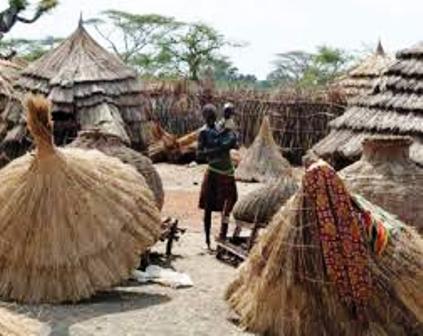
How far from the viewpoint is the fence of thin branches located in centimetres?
2466

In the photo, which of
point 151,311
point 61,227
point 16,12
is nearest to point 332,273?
point 151,311

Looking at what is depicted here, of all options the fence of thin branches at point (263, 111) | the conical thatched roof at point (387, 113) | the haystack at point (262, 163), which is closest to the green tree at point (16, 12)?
the fence of thin branches at point (263, 111)

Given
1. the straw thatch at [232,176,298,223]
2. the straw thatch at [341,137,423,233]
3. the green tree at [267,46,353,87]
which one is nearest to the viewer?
the straw thatch at [341,137,423,233]

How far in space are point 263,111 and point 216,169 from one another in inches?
567

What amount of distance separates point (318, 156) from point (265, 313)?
5806 mm

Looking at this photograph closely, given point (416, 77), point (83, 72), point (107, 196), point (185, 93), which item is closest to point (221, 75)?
point (185, 93)

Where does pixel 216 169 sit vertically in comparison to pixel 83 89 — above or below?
below

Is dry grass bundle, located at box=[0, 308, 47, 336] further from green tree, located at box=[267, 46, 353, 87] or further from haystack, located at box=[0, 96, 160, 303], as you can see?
green tree, located at box=[267, 46, 353, 87]

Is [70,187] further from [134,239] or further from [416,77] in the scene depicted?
[416,77]

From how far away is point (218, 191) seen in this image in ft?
37.3

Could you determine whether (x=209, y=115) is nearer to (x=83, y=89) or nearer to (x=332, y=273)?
(x=332, y=273)

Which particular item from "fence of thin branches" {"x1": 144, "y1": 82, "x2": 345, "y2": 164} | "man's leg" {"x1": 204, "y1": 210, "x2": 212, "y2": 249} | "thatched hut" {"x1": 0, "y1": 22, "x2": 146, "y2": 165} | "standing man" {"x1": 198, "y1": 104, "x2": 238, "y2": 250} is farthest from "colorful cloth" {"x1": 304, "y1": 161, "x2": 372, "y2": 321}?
"fence of thin branches" {"x1": 144, "y1": 82, "x2": 345, "y2": 164}

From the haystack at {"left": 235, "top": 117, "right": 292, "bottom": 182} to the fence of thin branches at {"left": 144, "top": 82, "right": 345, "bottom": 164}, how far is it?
2.94 metres

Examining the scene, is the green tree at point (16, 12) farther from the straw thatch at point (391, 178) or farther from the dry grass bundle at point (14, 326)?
the dry grass bundle at point (14, 326)
